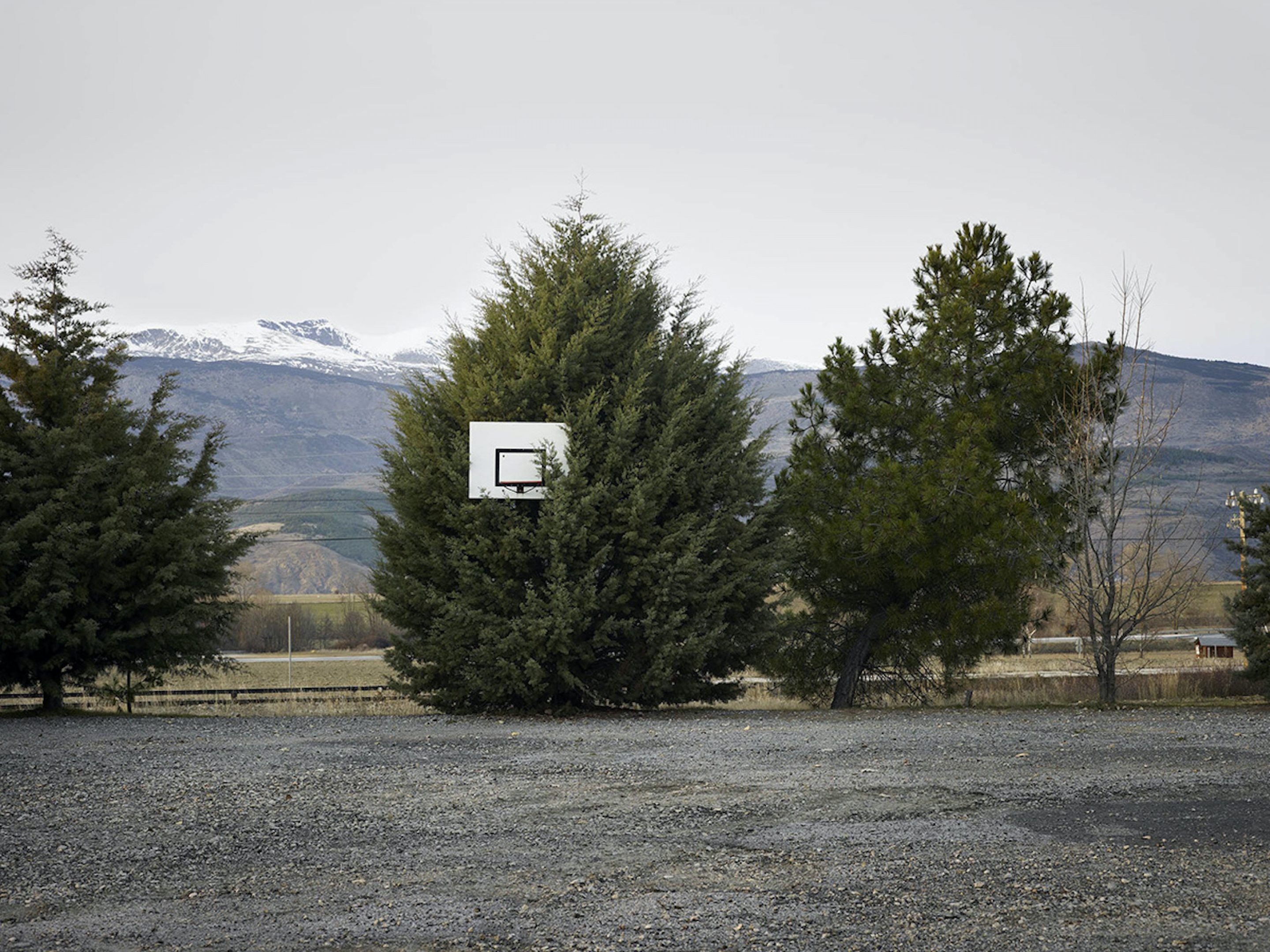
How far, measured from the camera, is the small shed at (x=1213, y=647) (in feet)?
143

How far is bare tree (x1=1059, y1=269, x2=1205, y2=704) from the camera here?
15273 mm

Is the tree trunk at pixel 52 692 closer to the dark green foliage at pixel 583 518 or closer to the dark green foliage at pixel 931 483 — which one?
the dark green foliage at pixel 583 518

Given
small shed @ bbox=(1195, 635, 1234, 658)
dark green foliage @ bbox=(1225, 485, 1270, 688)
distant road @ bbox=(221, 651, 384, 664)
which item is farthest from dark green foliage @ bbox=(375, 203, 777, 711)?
distant road @ bbox=(221, 651, 384, 664)

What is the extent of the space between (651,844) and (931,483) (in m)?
9.89

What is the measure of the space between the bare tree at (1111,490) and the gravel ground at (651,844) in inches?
151

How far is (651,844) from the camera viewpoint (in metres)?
6.68

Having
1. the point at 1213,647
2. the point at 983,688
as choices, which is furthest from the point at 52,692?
the point at 1213,647

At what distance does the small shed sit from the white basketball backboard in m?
36.3

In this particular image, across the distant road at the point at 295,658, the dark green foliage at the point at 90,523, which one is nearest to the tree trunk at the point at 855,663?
the dark green foliage at the point at 90,523

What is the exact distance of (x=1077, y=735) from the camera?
1143cm

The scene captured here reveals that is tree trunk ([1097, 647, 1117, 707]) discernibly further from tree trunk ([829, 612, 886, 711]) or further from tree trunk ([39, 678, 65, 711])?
tree trunk ([39, 678, 65, 711])

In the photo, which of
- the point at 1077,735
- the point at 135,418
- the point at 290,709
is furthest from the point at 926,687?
the point at 135,418

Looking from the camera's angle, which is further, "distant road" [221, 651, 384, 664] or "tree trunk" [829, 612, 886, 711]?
"distant road" [221, 651, 384, 664]

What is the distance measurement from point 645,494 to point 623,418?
40.9 inches
